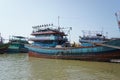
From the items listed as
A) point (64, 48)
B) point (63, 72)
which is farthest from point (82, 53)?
point (63, 72)

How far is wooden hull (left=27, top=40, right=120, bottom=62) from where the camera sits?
25.0 metres

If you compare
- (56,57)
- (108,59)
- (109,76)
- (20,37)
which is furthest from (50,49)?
(20,37)

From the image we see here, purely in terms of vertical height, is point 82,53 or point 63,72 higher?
point 82,53

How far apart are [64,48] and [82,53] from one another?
2.96 m

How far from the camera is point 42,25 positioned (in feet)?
120

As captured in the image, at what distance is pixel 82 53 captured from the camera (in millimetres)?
27312

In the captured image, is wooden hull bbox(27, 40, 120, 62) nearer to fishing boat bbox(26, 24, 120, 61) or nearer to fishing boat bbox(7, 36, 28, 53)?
fishing boat bbox(26, 24, 120, 61)

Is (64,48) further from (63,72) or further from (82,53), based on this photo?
(63,72)

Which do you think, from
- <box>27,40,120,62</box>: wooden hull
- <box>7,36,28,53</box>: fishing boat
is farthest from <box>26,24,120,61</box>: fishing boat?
<box>7,36,28,53</box>: fishing boat

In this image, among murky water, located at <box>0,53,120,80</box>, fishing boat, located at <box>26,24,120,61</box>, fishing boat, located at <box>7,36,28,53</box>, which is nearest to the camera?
murky water, located at <box>0,53,120,80</box>

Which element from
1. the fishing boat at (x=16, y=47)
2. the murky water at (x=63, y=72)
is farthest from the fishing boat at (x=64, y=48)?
the fishing boat at (x=16, y=47)

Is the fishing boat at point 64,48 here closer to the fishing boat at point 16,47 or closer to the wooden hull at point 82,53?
the wooden hull at point 82,53

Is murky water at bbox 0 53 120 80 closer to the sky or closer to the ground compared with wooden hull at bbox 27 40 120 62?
closer to the ground

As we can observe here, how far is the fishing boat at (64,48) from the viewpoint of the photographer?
24870 millimetres
